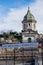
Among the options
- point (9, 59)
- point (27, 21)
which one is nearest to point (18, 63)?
point (9, 59)

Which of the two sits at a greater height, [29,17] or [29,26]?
[29,17]

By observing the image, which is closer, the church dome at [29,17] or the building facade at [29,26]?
the building facade at [29,26]

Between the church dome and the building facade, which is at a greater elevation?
the church dome

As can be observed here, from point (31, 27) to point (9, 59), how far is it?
5.98 meters

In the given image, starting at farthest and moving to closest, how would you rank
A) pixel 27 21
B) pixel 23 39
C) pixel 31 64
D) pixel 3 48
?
pixel 27 21 < pixel 23 39 < pixel 3 48 < pixel 31 64

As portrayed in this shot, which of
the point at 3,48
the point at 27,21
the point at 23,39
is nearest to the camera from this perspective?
the point at 3,48

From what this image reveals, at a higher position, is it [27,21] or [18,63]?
[27,21]

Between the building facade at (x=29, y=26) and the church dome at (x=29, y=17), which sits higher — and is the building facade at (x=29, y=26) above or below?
below

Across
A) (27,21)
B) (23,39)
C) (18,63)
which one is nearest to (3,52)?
(18,63)

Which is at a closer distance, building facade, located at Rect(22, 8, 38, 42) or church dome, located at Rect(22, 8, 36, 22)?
building facade, located at Rect(22, 8, 38, 42)

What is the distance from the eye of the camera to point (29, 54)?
358 inches

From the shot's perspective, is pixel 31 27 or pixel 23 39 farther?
pixel 31 27

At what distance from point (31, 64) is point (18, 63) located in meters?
0.43

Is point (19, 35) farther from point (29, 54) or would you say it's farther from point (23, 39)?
point (29, 54)
